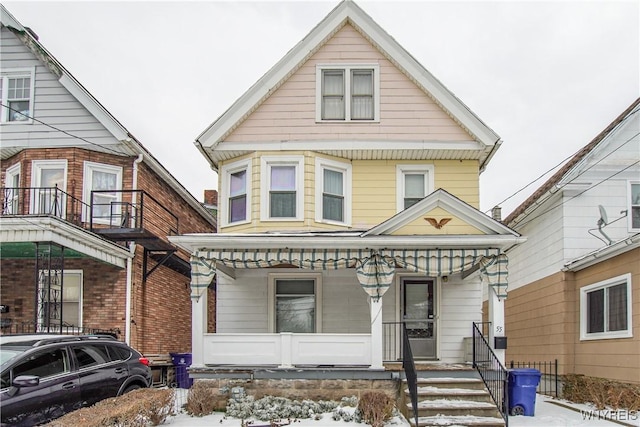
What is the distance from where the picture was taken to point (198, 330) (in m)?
14.2

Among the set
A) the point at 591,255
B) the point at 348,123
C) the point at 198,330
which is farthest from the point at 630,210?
the point at 198,330

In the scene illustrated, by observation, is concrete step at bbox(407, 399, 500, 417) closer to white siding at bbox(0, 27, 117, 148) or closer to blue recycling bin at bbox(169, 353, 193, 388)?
blue recycling bin at bbox(169, 353, 193, 388)

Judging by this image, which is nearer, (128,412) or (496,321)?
(128,412)

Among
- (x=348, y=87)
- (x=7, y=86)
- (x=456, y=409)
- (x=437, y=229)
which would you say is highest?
(x=7, y=86)

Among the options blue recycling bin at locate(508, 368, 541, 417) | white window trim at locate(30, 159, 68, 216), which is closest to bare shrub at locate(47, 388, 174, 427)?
blue recycling bin at locate(508, 368, 541, 417)

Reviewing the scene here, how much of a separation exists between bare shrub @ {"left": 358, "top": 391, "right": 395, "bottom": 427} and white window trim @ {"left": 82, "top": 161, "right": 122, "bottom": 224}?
9641 mm

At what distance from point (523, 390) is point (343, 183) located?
21.9ft

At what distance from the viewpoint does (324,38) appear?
17.0 meters

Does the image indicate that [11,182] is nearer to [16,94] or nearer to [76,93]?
[16,94]

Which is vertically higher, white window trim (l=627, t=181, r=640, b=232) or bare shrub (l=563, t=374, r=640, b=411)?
white window trim (l=627, t=181, r=640, b=232)

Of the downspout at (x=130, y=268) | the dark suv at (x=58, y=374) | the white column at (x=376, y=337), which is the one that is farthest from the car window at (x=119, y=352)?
the downspout at (x=130, y=268)

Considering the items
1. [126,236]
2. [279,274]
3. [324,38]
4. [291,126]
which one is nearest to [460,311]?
[279,274]

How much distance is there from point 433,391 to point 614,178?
803cm

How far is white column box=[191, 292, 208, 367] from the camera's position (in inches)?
555
